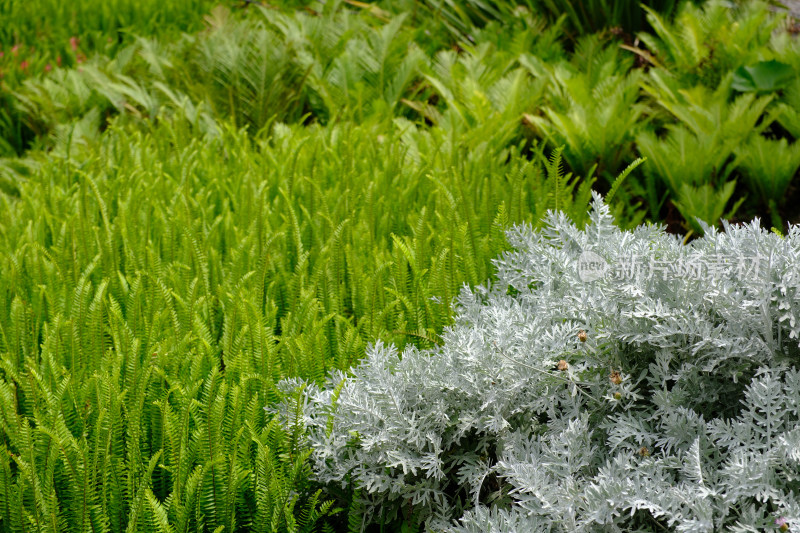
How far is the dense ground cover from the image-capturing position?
73.3 inches

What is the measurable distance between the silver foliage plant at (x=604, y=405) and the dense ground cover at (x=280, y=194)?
213 millimetres

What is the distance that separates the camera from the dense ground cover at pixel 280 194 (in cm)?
186

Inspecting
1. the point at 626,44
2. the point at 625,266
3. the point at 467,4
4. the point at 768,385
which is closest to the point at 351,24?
the point at 467,4

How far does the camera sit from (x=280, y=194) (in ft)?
10.8

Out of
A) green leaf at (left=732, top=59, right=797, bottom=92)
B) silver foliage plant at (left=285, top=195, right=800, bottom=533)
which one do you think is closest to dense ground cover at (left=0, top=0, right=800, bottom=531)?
green leaf at (left=732, top=59, right=797, bottom=92)

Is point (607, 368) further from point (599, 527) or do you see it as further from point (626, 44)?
point (626, 44)

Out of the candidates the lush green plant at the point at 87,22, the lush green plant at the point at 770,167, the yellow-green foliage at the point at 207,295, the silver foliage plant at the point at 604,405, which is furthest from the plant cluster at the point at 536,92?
the silver foliage plant at the point at 604,405

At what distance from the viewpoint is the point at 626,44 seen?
486cm

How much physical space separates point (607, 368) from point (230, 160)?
2.45m

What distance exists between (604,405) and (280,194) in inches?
75.0

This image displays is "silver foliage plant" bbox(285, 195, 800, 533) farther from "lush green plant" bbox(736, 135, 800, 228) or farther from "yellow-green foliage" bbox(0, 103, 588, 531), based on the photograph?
"lush green plant" bbox(736, 135, 800, 228)

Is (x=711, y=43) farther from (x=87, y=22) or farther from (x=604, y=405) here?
(x=87, y=22)

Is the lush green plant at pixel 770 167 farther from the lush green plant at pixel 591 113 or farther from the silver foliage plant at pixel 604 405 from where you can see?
the silver foliage plant at pixel 604 405

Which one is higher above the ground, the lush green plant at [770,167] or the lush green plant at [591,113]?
the lush green plant at [591,113]
